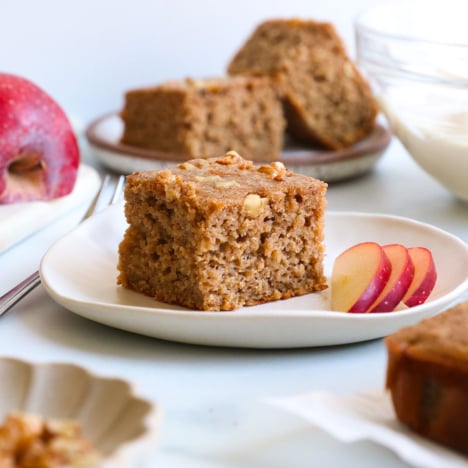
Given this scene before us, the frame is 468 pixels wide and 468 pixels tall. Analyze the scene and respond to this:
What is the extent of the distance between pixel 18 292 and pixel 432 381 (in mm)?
707

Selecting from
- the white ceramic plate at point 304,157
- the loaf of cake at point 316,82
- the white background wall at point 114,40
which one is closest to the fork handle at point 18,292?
the white ceramic plate at point 304,157

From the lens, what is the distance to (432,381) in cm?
94

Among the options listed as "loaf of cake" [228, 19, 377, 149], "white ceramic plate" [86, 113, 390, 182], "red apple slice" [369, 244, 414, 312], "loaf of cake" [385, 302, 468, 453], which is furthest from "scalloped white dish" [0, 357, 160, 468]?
"loaf of cake" [228, 19, 377, 149]

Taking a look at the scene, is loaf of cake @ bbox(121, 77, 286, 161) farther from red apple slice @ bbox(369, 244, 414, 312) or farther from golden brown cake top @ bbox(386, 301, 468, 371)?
golden brown cake top @ bbox(386, 301, 468, 371)

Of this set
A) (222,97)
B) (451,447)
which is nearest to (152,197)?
(451,447)

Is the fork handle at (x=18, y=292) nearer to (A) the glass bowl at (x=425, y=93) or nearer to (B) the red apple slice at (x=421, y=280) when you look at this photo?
(B) the red apple slice at (x=421, y=280)

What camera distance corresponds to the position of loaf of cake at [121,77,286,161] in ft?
7.16

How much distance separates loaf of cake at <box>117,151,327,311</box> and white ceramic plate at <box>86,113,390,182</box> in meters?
0.70

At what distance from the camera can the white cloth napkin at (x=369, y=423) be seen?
90 centimetres

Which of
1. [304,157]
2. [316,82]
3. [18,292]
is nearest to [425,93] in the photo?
[304,157]

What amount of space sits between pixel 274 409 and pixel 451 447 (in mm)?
225

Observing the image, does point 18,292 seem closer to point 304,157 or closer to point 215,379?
point 215,379

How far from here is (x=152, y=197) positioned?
4.50 ft

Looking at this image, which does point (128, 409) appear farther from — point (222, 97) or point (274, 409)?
point (222, 97)
